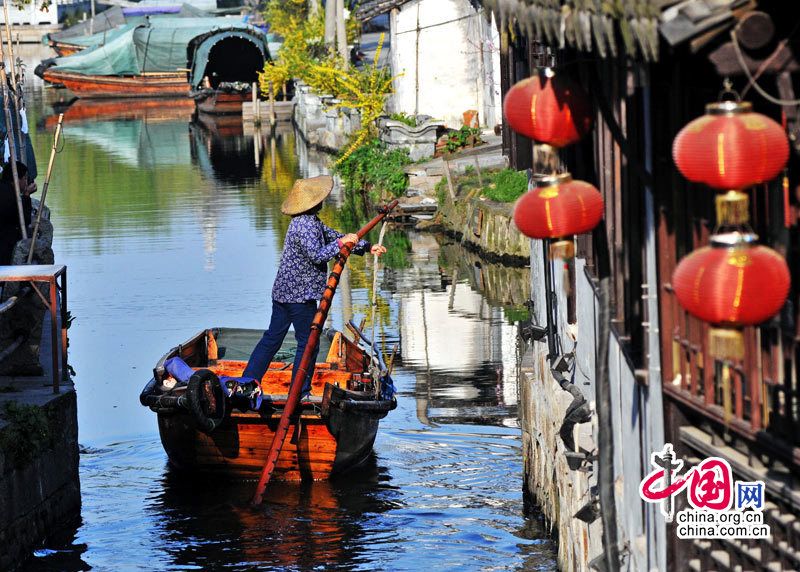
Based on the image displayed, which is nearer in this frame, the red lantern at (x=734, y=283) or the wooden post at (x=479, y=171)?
the red lantern at (x=734, y=283)

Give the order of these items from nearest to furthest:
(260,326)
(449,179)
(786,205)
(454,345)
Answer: (786,205), (454,345), (260,326), (449,179)

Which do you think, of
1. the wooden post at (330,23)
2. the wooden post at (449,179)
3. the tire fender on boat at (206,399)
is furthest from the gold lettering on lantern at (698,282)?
the wooden post at (330,23)

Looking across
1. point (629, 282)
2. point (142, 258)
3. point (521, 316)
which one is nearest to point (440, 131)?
point (142, 258)

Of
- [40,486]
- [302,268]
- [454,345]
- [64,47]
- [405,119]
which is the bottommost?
[454,345]

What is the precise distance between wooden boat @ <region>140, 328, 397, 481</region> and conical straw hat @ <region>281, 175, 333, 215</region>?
1.48 m

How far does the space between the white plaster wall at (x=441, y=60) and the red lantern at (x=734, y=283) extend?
30.5 metres

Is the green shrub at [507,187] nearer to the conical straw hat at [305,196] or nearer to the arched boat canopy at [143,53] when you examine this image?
the conical straw hat at [305,196]

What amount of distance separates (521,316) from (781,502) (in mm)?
15062

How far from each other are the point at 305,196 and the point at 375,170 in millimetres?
19256

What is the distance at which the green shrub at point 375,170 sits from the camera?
30297mm

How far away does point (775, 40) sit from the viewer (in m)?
5.41

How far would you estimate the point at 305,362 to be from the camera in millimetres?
11891

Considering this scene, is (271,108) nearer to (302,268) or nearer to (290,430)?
(302,268)

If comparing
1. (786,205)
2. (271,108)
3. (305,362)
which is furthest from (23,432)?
(271,108)
